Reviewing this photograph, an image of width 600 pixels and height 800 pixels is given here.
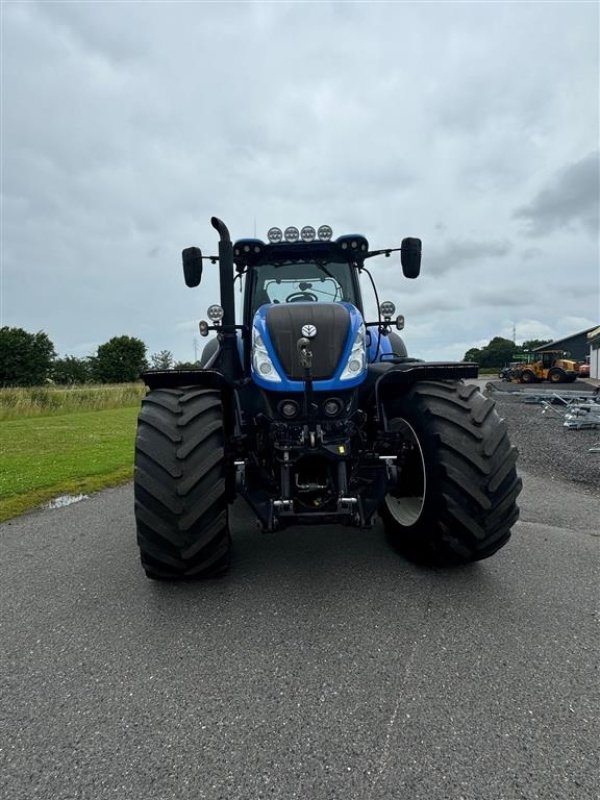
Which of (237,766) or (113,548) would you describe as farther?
(113,548)

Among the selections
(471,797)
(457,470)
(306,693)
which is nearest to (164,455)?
(306,693)

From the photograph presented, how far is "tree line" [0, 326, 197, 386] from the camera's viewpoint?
48469 millimetres

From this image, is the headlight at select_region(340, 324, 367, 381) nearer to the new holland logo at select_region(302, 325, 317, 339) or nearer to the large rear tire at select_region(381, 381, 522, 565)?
the new holland logo at select_region(302, 325, 317, 339)

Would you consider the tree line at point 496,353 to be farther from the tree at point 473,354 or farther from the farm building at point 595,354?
the farm building at point 595,354

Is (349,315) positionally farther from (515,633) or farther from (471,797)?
(471,797)

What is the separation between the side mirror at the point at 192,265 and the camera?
3656 millimetres

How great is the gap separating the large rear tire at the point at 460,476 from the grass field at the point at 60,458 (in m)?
4.14

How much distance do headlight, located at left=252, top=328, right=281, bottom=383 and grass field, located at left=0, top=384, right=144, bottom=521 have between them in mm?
3410

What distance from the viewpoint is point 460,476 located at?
2.73 metres

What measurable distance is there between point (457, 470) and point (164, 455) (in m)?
1.66

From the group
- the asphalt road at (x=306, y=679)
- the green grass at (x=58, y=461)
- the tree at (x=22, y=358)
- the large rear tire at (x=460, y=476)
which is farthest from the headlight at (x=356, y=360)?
the tree at (x=22, y=358)

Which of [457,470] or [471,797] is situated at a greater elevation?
[457,470]

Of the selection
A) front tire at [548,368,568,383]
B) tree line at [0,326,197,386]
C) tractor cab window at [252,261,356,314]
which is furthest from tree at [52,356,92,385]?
tractor cab window at [252,261,356,314]

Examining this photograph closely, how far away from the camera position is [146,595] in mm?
2836
